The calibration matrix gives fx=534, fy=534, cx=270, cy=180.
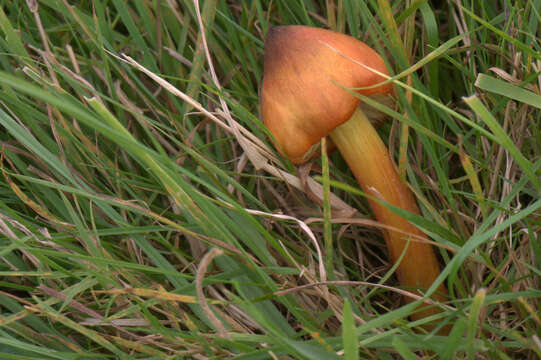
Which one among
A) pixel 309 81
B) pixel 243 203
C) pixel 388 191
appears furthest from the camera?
pixel 243 203

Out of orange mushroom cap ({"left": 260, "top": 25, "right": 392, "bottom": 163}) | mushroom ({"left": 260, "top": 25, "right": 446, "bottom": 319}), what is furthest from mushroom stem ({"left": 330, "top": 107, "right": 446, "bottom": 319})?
orange mushroom cap ({"left": 260, "top": 25, "right": 392, "bottom": 163})

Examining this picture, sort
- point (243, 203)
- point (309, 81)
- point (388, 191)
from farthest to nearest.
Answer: point (243, 203), point (388, 191), point (309, 81)

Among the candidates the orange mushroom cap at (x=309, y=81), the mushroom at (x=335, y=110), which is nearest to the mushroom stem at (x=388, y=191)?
the mushroom at (x=335, y=110)

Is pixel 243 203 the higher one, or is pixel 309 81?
pixel 309 81

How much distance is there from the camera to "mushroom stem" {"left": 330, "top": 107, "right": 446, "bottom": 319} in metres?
1.20

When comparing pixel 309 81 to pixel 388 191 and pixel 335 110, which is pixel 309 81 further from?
pixel 388 191

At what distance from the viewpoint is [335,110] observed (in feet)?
3.42

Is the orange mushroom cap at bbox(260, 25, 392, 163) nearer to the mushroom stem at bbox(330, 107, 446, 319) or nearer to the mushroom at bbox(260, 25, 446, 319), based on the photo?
the mushroom at bbox(260, 25, 446, 319)

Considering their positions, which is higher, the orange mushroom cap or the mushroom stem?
the orange mushroom cap

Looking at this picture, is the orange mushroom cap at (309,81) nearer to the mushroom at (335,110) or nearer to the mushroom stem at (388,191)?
the mushroom at (335,110)

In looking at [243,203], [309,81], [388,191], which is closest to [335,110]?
[309,81]

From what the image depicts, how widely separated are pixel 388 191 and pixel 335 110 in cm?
27

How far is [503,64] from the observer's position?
133cm

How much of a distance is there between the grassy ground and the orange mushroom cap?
7 centimetres
